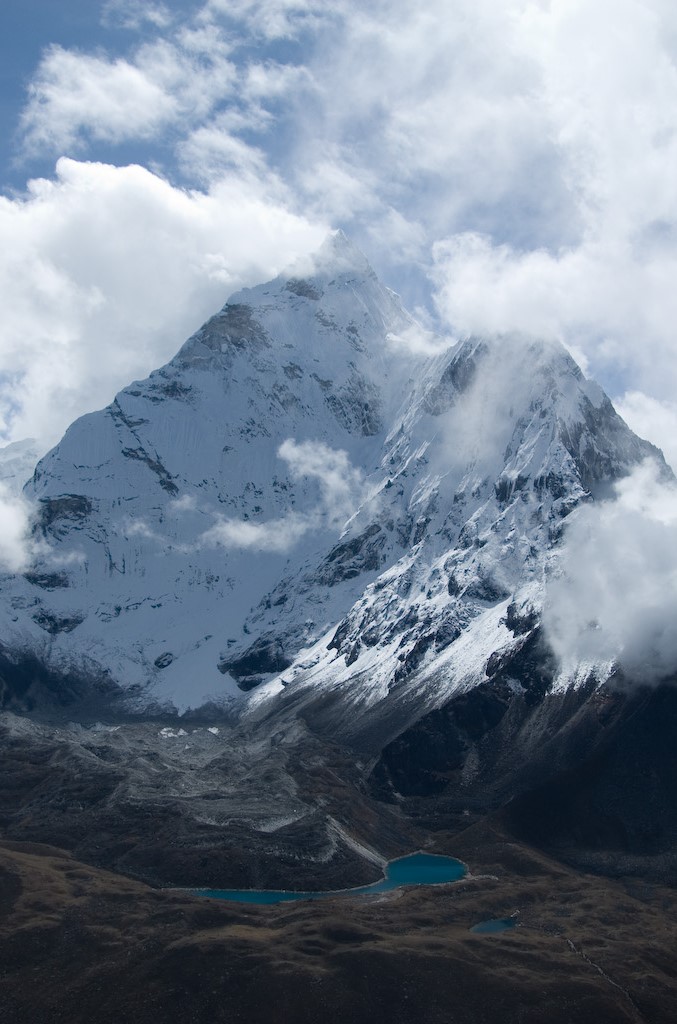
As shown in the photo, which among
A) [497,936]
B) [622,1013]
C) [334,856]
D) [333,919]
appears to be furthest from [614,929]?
[334,856]

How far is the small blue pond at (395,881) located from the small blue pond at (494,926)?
791 inches

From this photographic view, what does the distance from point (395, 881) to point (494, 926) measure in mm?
29357

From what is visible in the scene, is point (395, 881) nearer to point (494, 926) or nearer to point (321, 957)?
point (494, 926)

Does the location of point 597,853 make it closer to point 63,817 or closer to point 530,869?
point 530,869

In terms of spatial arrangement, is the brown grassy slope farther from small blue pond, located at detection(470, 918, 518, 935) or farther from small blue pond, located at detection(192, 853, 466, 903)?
small blue pond, located at detection(192, 853, 466, 903)

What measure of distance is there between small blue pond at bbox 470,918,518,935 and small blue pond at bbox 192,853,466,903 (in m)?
20.1

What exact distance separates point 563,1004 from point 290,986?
29895mm

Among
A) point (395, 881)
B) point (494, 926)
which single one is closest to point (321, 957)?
point (494, 926)

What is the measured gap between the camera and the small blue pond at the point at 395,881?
534 feet

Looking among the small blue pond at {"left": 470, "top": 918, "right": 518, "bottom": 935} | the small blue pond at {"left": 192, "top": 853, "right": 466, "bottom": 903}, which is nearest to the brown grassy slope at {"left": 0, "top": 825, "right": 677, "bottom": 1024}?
the small blue pond at {"left": 470, "top": 918, "right": 518, "bottom": 935}

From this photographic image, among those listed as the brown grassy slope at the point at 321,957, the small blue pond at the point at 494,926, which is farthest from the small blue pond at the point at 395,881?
the small blue pond at the point at 494,926

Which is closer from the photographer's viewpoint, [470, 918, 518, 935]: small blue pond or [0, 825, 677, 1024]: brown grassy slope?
[0, 825, 677, 1024]: brown grassy slope

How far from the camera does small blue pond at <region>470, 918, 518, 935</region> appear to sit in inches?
5721

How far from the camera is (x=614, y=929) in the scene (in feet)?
478
